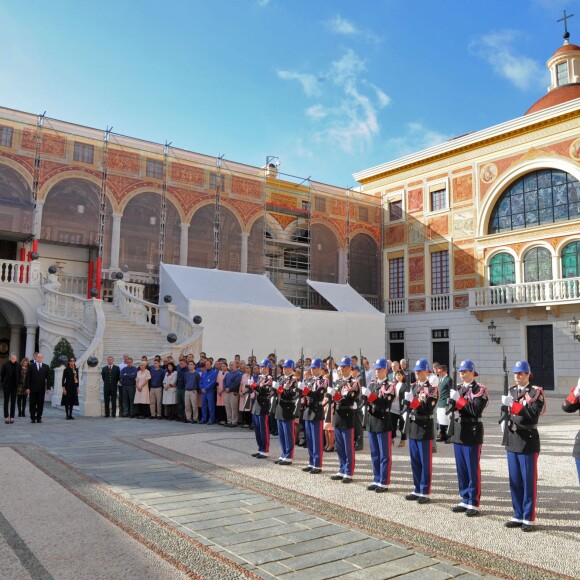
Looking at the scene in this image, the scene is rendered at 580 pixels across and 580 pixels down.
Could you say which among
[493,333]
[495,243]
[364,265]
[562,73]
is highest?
[562,73]

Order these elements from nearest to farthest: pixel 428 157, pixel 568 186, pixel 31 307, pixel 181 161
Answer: pixel 31 307, pixel 568 186, pixel 181 161, pixel 428 157

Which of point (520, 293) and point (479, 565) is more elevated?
point (520, 293)

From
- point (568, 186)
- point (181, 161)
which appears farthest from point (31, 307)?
point (568, 186)

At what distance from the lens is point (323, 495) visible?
645 centimetres

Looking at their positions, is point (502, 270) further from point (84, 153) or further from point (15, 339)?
point (15, 339)

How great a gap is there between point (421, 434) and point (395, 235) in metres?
24.9

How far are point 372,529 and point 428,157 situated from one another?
84.8 ft

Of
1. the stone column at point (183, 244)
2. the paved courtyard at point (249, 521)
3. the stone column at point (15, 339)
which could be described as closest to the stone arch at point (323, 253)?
the stone column at point (183, 244)

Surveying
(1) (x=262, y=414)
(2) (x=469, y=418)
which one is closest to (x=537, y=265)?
(1) (x=262, y=414)

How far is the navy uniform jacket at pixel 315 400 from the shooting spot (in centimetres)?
809

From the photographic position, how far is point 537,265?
2425cm

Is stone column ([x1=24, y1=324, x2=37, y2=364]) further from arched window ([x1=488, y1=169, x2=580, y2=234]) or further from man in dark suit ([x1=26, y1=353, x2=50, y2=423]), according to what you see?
arched window ([x1=488, y1=169, x2=580, y2=234])

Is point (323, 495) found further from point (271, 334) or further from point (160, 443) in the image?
point (271, 334)

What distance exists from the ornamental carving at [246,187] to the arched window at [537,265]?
41.4ft
